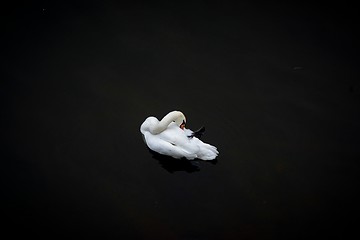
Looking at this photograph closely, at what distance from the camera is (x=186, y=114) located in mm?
7371

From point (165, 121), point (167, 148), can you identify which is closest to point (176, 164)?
point (167, 148)

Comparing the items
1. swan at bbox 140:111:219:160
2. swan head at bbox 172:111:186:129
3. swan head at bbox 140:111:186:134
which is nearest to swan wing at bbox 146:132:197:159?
swan at bbox 140:111:219:160

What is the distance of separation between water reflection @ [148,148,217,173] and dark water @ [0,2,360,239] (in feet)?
0.09

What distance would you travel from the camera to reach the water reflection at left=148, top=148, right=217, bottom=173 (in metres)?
6.66

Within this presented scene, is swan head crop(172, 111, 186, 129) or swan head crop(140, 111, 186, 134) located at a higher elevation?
swan head crop(172, 111, 186, 129)

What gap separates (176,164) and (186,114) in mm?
1012

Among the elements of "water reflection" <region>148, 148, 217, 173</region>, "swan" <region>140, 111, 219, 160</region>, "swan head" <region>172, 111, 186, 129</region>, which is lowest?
"water reflection" <region>148, 148, 217, 173</region>

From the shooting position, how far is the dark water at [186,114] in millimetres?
6000

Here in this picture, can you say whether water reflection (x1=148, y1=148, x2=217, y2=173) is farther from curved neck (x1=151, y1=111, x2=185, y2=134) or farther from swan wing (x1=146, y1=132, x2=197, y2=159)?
curved neck (x1=151, y1=111, x2=185, y2=134)

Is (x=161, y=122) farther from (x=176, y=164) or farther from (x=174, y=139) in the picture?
(x=176, y=164)
